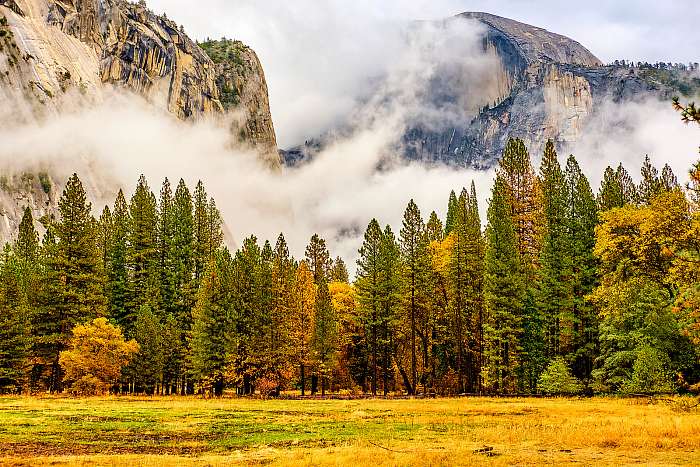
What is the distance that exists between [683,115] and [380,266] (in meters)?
45.6

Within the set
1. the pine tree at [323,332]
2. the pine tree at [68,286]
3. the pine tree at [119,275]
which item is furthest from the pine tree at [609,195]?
the pine tree at [119,275]

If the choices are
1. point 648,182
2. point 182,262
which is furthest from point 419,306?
point 182,262

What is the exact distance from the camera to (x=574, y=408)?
107 feet

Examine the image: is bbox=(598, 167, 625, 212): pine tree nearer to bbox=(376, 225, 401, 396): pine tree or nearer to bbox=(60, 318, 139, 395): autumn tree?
bbox=(376, 225, 401, 396): pine tree

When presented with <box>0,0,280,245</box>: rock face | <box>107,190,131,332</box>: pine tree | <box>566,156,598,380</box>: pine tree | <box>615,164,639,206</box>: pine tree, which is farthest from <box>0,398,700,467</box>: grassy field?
<box>0,0,280,245</box>: rock face

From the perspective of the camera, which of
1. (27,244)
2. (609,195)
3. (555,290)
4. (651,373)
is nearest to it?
(651,373)

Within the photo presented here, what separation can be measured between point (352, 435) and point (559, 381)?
27.8 m

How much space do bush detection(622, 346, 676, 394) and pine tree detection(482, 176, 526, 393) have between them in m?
11.3

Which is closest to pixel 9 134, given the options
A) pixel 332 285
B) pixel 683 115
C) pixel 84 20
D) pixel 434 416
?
pixel 84 20

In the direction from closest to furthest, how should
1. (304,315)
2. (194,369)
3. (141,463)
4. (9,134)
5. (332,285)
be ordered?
(141,463), (194,369), (304,315), (332,285), (9,134)

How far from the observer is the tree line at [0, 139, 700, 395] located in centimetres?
4175

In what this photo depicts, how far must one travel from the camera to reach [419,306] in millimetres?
57250

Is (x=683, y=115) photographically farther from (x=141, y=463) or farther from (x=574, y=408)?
(x=574, y=408)

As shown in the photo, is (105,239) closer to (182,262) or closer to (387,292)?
(182,262)
